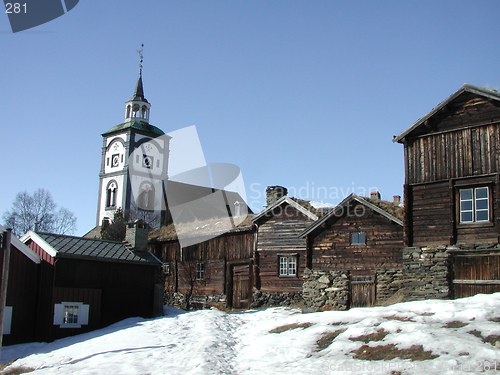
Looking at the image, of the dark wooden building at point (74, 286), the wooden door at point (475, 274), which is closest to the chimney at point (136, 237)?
the dark wooden building at point (74, 286)

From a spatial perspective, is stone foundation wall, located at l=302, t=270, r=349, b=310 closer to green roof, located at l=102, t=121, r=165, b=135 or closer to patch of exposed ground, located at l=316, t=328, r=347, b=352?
patch of exposed ground, located at l=316, t=328, r=347, b=352

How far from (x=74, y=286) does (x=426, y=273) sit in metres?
14.8

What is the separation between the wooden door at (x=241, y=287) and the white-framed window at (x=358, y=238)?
810 centimetres

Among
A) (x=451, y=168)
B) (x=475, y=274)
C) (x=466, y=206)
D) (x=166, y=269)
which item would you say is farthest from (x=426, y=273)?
(x=166, y=269)

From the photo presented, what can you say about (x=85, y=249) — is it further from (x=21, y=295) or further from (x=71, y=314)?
(x=21, y=295)

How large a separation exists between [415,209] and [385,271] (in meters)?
4.12

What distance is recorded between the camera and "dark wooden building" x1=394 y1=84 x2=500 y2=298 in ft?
74.3

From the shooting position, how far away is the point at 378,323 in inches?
725

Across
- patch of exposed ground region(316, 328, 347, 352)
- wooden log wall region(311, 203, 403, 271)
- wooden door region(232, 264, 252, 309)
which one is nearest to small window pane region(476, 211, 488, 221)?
wooden log wall region(311, 203, 403, 271)

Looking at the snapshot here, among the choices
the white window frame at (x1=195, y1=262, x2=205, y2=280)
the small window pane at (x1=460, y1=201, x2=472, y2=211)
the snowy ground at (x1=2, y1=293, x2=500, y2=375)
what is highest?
the small window pane at (x1=460, y1=201, x2=472, y2=211)

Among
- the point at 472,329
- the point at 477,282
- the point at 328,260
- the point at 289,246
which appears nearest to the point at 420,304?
the point at 477,282

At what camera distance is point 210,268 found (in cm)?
3666

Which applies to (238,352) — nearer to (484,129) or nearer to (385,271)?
(385,271)

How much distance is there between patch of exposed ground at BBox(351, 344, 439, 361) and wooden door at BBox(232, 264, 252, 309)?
18.3 meters
